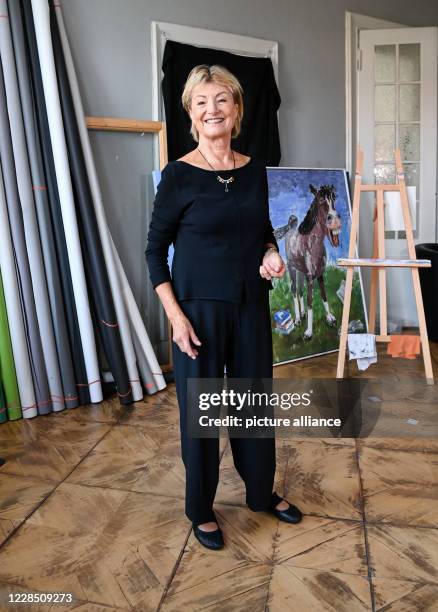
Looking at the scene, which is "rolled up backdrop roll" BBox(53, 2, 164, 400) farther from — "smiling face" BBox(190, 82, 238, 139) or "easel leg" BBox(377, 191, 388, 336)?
"smiling face" BBox(190, 82, 238, 139)

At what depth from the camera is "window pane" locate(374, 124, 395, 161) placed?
4493 millimetres

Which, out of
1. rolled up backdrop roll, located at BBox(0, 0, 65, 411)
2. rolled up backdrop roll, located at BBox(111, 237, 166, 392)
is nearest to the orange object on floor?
rolled up backdrop roll, located at BBox(111, 237, 166, 392)

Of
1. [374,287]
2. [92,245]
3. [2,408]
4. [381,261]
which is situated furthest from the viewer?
[374,287]

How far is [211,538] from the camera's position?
6.00ft

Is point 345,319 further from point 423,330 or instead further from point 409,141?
point 409,141

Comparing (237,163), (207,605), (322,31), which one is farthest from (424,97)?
(207,605)

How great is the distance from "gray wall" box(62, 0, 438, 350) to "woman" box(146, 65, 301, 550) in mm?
1857

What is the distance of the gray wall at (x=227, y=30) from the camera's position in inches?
131

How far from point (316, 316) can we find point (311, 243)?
1.73 feet

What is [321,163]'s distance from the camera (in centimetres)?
430

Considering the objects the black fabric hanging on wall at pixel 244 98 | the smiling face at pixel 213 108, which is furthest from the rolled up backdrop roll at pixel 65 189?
the smiling face at pixel 213 108

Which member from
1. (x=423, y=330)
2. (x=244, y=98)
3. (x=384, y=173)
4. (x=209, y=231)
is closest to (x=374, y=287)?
(x=423, y=330)

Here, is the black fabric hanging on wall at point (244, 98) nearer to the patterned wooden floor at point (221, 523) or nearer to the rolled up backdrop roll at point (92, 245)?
the rolled up backdrop roll at point (92, 245)

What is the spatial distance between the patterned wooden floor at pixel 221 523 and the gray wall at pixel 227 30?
134 cm
